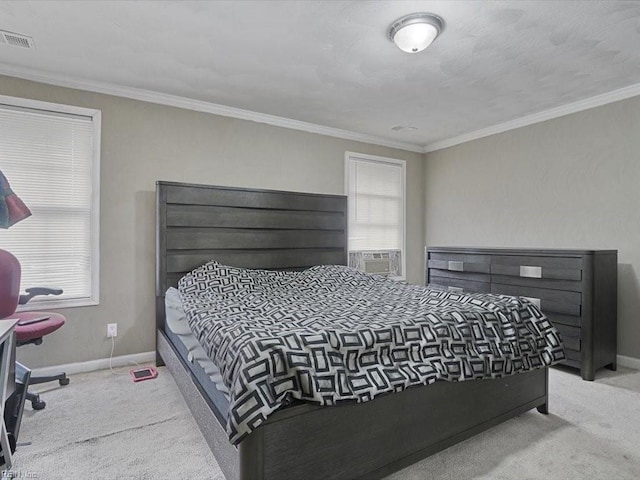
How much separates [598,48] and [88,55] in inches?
138

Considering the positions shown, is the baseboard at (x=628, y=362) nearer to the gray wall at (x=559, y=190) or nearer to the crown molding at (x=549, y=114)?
the gray wall at (x=559, y=190)

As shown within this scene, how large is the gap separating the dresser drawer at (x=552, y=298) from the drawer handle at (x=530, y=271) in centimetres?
12

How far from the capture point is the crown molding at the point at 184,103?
2811 millimetres

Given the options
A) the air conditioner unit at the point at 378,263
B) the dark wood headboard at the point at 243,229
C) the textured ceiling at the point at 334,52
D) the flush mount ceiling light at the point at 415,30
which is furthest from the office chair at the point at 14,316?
the air conditioner unit at the point at 378,263

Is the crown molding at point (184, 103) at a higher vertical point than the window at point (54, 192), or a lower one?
higher

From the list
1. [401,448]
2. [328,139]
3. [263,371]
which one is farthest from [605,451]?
[328,139]

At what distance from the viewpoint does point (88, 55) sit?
101 inches

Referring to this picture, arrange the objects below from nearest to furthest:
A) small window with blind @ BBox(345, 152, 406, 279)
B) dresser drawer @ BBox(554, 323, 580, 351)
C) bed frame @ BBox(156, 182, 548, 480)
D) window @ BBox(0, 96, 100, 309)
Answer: bed frame @ BBox(156, 182, 548, 480) < window @ BBox(0, 96, 100, 309) < dresser drawer @ BBox(554, 323, 580, 351) < small window with blind @ BBox(345, 152, 406, 279)

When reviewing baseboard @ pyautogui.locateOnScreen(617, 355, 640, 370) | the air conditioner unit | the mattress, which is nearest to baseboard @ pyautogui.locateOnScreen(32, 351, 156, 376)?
the mattress

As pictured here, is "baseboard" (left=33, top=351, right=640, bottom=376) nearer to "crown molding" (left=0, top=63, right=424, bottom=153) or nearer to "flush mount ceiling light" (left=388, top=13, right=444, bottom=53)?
"crown molding" (left=0, top=63, right=424, bottom=153)

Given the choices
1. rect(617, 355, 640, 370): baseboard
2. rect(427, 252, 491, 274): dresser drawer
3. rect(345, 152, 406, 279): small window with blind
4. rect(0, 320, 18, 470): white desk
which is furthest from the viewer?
rect(345, 152, 406, 279): small window with blind

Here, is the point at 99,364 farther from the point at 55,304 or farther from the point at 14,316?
the point at 14,316

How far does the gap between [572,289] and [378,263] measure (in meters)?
2.09

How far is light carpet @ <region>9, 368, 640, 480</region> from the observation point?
5.59 feet
